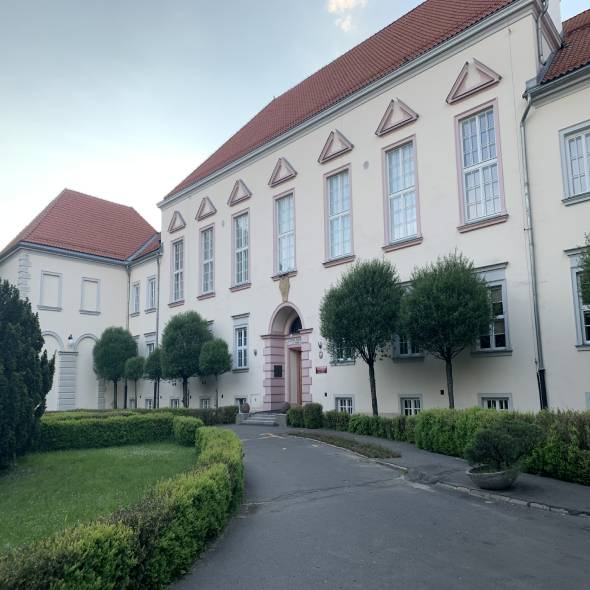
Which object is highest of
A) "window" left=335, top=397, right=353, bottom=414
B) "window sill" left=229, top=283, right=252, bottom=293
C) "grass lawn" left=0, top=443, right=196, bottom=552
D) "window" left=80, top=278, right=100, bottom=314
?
"window" left=80, top=278, right=100, bottom=314

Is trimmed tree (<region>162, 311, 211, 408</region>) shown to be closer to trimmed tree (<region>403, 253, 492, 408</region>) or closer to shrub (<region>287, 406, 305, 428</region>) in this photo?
shrub (<region>287, 406, 305, 428</region>)

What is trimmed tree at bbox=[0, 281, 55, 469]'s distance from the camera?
470 inches

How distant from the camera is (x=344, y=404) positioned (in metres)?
20.2

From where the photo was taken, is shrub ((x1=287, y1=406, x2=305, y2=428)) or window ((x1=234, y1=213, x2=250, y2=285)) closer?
shrub ((x1=287, y1=406, x2=305, y2=428))

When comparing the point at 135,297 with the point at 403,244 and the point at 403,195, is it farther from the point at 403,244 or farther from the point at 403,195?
the point at 403,244

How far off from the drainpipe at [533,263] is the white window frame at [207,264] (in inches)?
644

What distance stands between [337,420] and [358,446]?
424 centimetres

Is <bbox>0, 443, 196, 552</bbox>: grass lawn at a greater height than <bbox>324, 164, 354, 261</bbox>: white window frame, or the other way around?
<bbox>324, 164, 354, 261</bbox>: white window frame

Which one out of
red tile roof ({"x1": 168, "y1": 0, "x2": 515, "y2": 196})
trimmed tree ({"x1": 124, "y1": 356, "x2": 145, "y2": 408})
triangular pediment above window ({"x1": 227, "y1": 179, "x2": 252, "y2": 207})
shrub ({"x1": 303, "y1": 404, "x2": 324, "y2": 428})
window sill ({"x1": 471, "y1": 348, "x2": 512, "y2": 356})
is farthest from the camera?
trimmed tree ({"x1": 124, "y1": 356, "x2": 145, "y2": 408})

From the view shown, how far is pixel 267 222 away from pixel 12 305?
13.4 m

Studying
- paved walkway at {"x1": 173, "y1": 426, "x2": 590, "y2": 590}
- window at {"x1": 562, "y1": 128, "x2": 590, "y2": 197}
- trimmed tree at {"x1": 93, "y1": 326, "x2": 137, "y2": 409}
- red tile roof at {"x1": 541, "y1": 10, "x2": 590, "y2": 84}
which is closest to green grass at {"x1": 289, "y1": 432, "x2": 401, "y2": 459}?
paved walkway at {"x1": 173, "y1": 426, "x2": 590, "y2": 590}

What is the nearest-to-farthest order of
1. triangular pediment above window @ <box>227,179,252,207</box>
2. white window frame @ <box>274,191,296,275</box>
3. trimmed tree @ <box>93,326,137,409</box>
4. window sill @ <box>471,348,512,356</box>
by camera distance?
window sill @ <box>471,348,512,356</box>
white window frame @ <box>274,191,296,275</box>
triangular pediment above window @ <box>227,179,252,207</box>
trimmed tree @ <box>93,326,137,409</box>

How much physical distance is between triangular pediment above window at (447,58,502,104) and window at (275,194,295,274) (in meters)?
8.38

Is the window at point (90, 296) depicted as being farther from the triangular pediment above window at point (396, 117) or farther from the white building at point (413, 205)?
the triangular pediment above window at point (396, 117)
